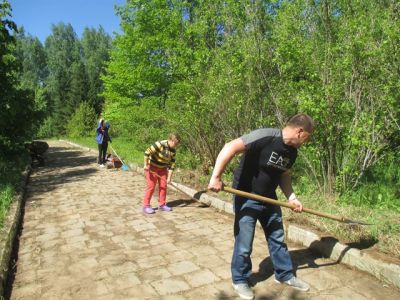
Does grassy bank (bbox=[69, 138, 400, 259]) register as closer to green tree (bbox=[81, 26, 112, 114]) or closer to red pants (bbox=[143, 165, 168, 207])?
red pants (bbox=[143, 165, 168, 207])

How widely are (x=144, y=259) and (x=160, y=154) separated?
2.61 metres

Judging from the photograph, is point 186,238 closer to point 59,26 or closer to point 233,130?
point 233,130

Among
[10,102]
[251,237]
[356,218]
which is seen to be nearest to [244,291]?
[251,237]

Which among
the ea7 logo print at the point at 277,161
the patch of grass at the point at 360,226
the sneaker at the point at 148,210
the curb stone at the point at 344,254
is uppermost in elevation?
the ea7 logo print at the point at 277,161

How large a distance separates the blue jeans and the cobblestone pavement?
0.70 ft

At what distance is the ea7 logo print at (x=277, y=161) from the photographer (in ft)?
12.5

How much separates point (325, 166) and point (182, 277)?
380cm

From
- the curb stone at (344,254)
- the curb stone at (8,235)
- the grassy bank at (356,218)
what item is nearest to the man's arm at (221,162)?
the curb stone at (344,254)

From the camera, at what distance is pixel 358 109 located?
21.8ft

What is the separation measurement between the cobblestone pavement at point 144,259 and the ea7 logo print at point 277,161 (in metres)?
1.33

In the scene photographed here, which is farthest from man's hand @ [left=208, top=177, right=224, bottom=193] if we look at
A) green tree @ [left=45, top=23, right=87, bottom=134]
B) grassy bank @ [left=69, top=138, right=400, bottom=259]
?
green tree @ [left=45, top=23, right=87, bottom=134]

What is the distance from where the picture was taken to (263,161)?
12.6 feet

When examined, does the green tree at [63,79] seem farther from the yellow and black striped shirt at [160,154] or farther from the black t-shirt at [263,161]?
the black t-shirt at [263,161]

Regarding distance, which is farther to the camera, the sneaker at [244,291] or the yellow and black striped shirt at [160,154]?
the yellow and black striped shirt at [160,154]
